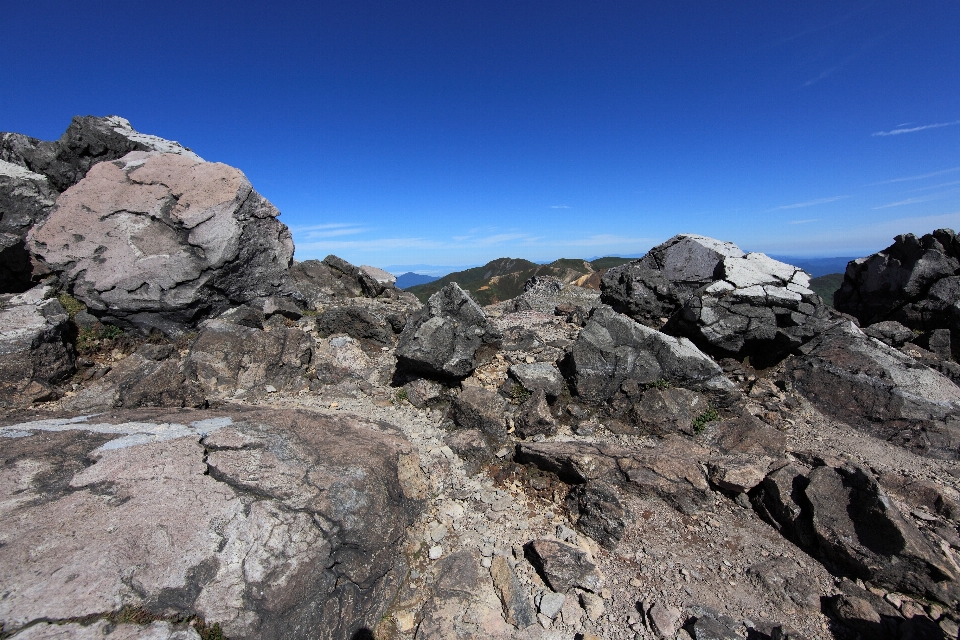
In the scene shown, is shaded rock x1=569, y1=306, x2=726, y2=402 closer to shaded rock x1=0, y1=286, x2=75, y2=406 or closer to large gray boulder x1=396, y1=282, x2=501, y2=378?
large gray boulder x1=396, y1=282, x2=501, y2=378

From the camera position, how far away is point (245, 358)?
935 centimetres

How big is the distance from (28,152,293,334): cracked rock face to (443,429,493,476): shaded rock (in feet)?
25.6

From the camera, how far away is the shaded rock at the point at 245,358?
8.95 m

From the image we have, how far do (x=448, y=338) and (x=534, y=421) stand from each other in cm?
256

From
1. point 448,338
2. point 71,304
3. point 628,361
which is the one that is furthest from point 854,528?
point 71,304

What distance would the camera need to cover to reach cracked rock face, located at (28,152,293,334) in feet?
32.9

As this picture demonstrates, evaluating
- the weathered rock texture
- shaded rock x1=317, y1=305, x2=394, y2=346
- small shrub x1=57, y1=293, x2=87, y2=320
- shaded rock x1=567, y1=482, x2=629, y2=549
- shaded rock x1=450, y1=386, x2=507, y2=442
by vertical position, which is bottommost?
shaded rock x1=567, y1=482, x2=629, y2=549

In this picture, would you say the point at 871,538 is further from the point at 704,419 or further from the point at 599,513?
the point at 599,513

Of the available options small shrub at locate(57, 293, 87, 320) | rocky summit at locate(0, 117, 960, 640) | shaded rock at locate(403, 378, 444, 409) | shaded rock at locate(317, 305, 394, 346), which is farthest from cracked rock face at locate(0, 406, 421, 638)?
small shrub at locate(57, 293, 87, 320)

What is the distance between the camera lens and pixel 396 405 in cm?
870

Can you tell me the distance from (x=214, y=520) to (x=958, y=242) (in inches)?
867

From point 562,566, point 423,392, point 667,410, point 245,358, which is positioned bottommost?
point 562,566

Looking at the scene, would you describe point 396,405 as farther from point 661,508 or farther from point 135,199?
point 135,199

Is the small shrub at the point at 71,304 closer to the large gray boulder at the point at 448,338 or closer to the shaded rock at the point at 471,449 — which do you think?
the large gray boulder at the point at 448,338
